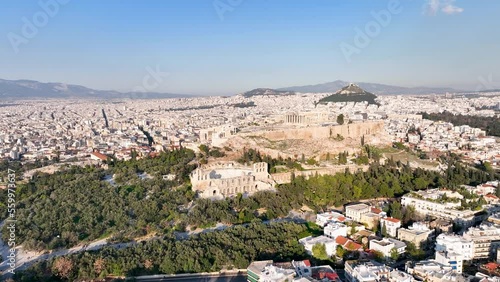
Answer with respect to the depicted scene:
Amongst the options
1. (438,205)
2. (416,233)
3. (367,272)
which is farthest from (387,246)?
(438,205)

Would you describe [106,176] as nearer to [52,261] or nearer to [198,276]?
[52,261]

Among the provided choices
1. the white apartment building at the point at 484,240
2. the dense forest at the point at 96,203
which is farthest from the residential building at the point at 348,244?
the dense forest at the point at 96,203

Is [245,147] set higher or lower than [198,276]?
higher

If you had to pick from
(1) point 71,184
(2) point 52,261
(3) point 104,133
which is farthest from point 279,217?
(3) point 104,133

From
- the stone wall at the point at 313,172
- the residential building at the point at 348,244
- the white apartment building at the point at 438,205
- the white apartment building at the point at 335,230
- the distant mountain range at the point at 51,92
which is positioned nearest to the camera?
the residential building at the point at 348,244

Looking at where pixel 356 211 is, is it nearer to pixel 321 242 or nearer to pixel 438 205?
pixel 438 205

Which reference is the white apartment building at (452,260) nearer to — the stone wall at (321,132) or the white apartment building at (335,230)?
the white apartment building at (335,230)
